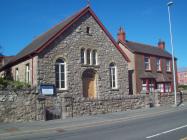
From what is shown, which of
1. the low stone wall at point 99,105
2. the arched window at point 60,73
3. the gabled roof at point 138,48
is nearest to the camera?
the low stone wall at point 99,105

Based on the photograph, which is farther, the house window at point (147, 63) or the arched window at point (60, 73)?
the house window at point (147, 63)

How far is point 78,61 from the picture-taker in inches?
979

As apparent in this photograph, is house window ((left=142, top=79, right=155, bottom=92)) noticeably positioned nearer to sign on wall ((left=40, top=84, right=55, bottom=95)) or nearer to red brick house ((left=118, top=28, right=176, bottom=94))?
red brick house ((left=118, top=28, right=176, bottom=94))

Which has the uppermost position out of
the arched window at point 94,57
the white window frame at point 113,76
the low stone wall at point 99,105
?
the arched window at point 94,57

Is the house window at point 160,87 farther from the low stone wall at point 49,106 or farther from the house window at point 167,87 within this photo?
the low stone wall at point 49,106

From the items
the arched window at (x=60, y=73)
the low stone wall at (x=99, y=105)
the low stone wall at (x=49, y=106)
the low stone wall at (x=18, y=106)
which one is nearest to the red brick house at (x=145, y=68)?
the low stone wall at (x=99, y=105)

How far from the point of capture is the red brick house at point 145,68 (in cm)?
3335

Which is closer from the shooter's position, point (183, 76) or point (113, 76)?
point (113, 76)

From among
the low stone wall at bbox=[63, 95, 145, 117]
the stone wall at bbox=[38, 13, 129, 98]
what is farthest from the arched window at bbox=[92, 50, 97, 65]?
the low stone wall at bbox=[63, 95, 145, 117]

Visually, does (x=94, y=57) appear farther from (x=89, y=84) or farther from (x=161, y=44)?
(x=161, y=44)

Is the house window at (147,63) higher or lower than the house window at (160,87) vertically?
higher

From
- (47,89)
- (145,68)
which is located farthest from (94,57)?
(145,68)

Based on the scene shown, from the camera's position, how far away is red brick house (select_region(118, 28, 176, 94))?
33.3 meters

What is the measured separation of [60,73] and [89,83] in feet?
10.6
